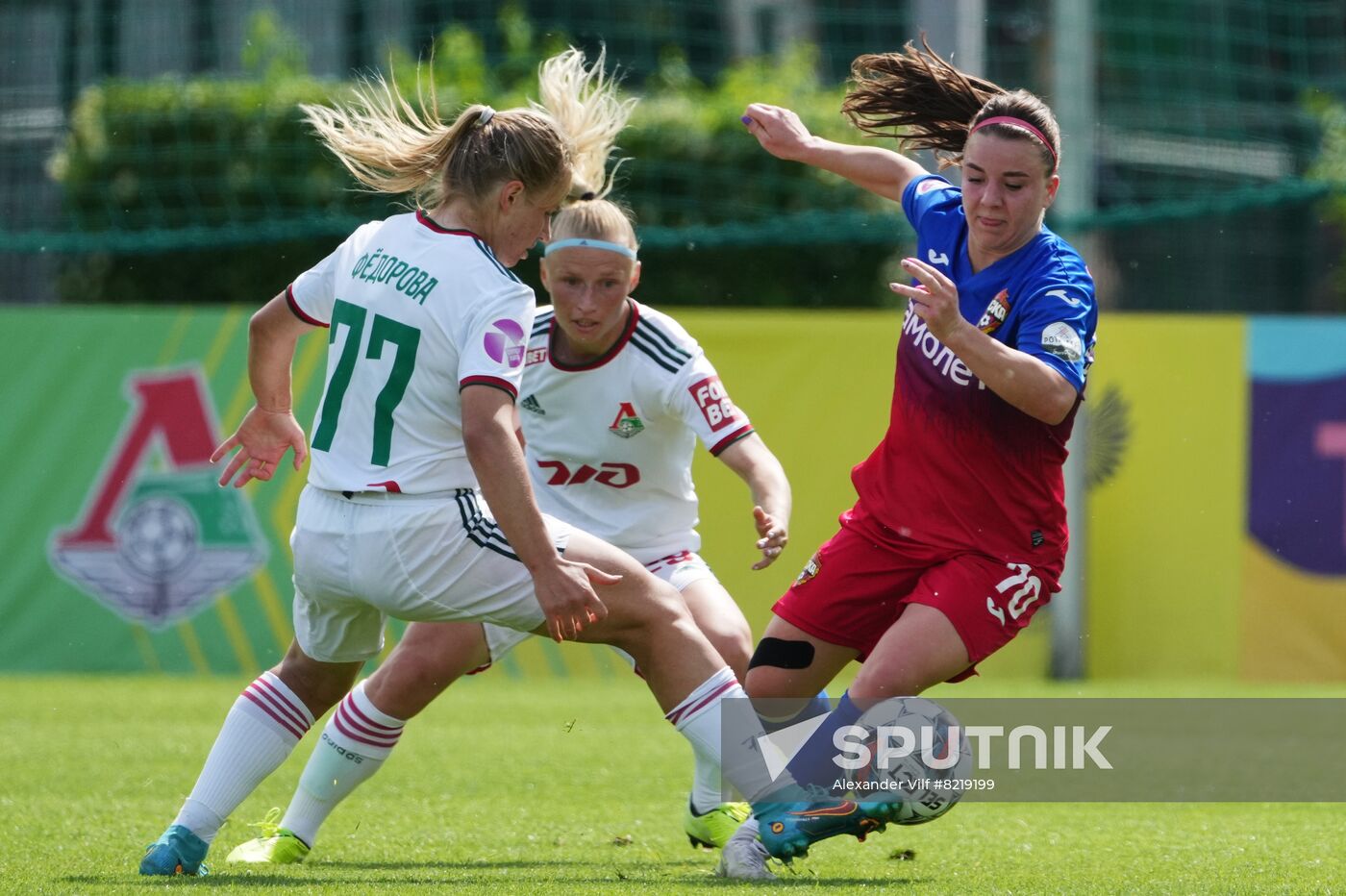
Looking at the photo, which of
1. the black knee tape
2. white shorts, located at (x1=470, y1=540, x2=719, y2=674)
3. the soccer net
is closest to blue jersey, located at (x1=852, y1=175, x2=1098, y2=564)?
the black knee tape

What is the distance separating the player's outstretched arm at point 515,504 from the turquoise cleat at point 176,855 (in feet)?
3.93

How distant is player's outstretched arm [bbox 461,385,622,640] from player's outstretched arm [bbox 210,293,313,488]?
0.89 m

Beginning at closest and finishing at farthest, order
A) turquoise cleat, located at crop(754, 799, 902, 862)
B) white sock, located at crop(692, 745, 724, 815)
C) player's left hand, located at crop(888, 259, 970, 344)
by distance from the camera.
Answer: player's left hand, located at crop(888, 259, 970, 344), turquoise cleat, located at crop(754, 799, 902, 862), white sock, located at crop(692, 745, 724, 815)

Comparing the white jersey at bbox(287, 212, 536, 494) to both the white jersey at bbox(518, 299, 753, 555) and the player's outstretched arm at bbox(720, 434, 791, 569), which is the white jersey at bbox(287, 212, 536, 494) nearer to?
the player's outstretched arm at bbox(720, 434, 791, 569)

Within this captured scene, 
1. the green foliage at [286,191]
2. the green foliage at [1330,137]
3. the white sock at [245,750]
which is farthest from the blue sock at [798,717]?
the green foliage at [1330,137]

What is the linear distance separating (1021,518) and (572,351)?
169 cm

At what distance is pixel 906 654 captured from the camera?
4371 mm

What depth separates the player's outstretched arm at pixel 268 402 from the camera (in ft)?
15.4

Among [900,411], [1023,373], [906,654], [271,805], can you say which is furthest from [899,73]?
[271,805]

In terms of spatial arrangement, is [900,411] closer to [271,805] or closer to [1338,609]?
[271,805]

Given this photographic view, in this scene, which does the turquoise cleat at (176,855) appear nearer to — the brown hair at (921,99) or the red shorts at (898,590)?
the red shorts at (898,590)

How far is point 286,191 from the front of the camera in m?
12.5

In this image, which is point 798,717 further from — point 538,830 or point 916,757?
point 538,830

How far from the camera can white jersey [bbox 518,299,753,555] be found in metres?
5.51
